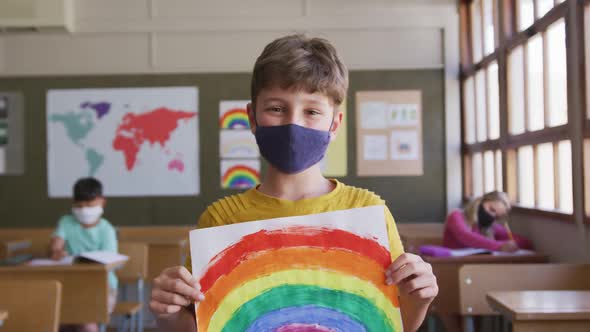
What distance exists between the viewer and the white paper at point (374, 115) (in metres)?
6.07

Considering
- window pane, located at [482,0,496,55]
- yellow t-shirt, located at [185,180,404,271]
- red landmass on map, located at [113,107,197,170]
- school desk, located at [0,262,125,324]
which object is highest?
window pane, located at [482,0,496,55]

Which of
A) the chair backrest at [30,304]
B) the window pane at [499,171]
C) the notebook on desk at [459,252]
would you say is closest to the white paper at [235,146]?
the window pane at [499,171]

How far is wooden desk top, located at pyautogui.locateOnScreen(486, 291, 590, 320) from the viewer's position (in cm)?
213

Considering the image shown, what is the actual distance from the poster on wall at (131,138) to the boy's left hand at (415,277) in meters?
5.31

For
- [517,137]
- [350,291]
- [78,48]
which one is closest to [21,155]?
[78,48]

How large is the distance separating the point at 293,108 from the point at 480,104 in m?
4.77

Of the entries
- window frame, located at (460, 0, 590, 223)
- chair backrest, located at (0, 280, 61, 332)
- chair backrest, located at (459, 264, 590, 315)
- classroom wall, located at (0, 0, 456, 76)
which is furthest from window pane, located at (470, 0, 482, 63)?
chair backrest, located at (0, 280, 61, 332)

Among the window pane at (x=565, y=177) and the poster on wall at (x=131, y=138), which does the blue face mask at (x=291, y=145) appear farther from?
the poster on wall at (x=131, y=138)

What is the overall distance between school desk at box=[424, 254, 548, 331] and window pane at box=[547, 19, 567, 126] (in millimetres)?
843

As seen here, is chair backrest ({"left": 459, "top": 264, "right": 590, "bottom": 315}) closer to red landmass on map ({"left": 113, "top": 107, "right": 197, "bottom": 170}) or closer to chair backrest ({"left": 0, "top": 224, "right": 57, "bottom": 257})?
red landmass on map ({"left": 113, "top": 107, "right": 197, "bottom": 170})

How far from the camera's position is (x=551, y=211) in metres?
3.75

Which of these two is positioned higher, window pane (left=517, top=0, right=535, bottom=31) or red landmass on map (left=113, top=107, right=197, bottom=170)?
window pane (left=517, top=0, right=535, bottom=31)

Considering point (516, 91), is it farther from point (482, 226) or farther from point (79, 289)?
point (79, 289)

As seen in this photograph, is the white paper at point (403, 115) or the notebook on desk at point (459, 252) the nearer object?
the notebook on desk at point (459, 252)
